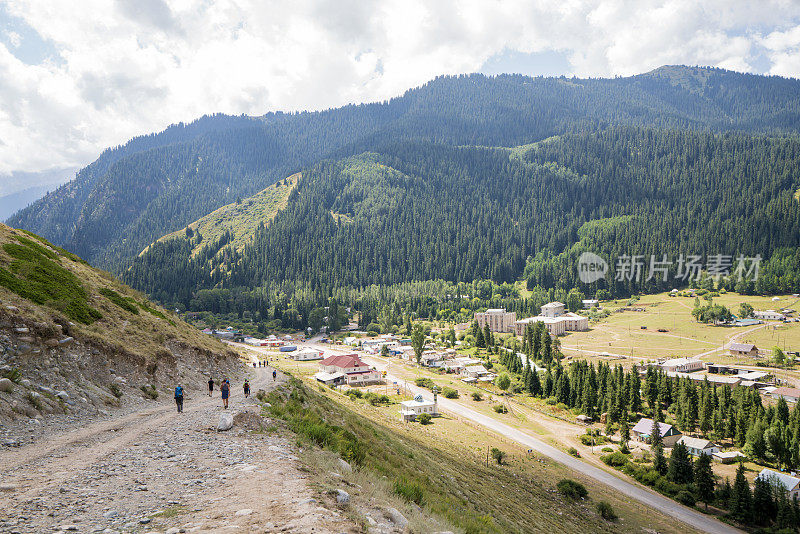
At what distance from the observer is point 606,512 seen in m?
37.0

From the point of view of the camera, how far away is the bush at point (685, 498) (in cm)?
4358

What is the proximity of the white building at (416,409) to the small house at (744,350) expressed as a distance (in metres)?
78.6

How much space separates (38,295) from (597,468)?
177ft

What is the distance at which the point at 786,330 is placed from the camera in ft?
380

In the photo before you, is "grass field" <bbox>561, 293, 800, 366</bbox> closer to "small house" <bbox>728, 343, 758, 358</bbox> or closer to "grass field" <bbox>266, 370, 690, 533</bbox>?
"small house" <bbox>728, 343, 758, 358</bbox>

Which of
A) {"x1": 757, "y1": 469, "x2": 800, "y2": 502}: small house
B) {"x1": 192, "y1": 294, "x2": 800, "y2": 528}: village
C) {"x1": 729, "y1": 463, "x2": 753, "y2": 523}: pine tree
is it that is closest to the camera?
{"x1": 729, "y1": 463, "x2": 753, "y2": 523}: pine tree

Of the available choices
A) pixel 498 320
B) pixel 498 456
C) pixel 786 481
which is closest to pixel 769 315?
pixel 498 320

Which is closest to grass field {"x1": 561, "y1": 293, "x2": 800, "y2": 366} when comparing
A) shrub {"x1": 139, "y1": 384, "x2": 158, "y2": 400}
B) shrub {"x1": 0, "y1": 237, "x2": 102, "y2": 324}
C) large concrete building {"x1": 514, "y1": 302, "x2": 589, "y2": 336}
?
large concrete building {"x1": 514, "y1": 302, "x2": 589, "y2": 336}

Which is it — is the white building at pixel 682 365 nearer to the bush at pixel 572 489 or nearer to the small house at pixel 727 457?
the small house at pixel 727 457

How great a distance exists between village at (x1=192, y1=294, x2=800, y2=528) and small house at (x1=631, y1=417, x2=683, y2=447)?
13 centimetres

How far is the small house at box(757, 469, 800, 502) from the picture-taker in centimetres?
4159

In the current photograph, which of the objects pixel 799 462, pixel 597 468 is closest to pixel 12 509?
pixel 597 468

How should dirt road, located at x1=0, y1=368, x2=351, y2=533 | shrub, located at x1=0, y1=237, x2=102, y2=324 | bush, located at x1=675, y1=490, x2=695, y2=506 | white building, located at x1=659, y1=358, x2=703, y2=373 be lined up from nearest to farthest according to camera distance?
1. dirt road, located at x1=0, y1=368, x2=351, y2=533
2. shrub, located at x1=0, y1=237, x2=102, y2=324
3. bush, located at x1=675, y1=490, x2=695, y2=506
4. white building, located at x1=659, y1=358, x2=703, y2=373

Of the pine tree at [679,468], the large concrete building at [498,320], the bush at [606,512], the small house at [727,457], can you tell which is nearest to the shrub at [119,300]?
the bush at [606,512]
